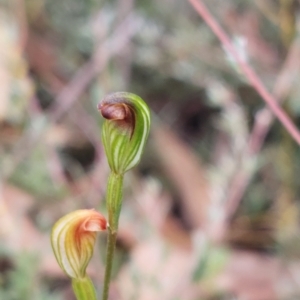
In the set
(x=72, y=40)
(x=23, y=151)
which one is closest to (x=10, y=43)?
(x=23, y=151)

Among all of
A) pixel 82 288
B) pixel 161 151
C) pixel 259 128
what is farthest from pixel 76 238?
pixel 161 151

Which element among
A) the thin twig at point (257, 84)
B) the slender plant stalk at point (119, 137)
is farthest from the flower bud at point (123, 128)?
the thin twig at point (257, 84)

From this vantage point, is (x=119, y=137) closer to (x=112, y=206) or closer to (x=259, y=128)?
(x=112, y=206)

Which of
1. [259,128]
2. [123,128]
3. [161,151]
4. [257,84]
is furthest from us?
[161,151]

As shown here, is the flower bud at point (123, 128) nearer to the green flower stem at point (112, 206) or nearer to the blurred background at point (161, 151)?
the green flower stem at point (112, 206)

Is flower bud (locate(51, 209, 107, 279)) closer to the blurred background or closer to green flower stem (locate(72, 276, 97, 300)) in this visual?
green flower stem (locate(72, 276, 97, 300))

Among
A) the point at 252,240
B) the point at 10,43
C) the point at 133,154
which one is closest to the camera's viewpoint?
the point at 133,154

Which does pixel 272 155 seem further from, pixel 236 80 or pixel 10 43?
pixel 10 43

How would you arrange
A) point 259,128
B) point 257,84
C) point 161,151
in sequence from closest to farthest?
point 257,84
point 259,128
point 161,151
